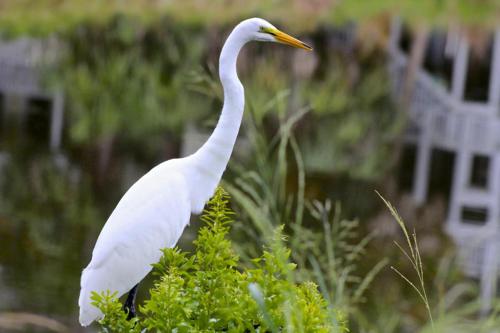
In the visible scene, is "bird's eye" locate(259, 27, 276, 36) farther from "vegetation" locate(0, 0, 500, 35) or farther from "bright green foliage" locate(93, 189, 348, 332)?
"vegetation" locate(0, 0, 500, 35)

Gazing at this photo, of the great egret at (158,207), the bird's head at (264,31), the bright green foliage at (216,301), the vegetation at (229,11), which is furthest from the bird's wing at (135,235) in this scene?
the vegetation at (229,11)

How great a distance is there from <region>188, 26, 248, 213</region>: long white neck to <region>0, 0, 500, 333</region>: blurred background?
0.61 feet

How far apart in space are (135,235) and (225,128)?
0.41m

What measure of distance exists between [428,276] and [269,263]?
528 centimetres

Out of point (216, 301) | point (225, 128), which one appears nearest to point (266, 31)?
point (225, 128)

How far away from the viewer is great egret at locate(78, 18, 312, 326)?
2.76 meters

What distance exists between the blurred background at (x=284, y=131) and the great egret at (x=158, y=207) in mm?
231

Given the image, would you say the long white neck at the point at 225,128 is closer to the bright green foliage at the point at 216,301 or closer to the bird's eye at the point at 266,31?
the bird's eye at the point at 266,31

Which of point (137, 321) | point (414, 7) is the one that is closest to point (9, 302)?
point (137, 321)

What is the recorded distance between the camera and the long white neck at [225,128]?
9.14 ft

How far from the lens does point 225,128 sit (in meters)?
2.81

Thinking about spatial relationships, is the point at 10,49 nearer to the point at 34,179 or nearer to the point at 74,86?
the point at 74,86

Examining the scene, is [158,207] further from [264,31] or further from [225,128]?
[264,31]

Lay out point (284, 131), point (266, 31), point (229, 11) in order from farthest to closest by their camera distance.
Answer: point (229, 11), point (284, 131), point (266, 31)
